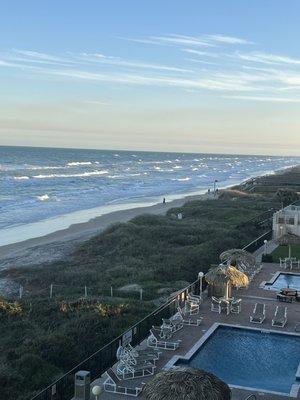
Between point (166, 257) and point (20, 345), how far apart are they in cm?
1360

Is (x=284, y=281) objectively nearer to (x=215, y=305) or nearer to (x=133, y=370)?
(x=215, y=305)

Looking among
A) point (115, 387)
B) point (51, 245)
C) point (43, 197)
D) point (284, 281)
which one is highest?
point (115, 387)

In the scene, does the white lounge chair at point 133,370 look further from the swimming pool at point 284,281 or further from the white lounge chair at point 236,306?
the swimming pool at point 284,281

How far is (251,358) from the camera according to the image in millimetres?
14922

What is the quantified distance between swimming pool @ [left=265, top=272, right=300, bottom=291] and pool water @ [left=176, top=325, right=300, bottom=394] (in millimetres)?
5717

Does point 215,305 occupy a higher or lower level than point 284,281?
higher

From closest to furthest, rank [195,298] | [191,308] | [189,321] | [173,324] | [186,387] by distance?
1. [186,387]
2. [173,324]
3. [189,321]
4. [191,308]
5. [195,298]

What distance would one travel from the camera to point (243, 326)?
16.9 metres

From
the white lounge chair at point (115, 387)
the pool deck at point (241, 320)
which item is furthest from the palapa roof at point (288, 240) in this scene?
the white lounge chair at point (115, 387)

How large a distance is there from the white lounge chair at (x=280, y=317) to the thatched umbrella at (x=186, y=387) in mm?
8473

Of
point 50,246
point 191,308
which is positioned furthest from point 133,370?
point 50,246

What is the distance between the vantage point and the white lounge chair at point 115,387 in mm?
12000

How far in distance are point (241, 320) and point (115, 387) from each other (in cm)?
657

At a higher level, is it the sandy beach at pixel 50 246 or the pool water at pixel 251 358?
the pool water at pixel 251 358
